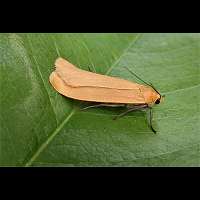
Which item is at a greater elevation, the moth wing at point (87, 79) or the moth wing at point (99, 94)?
the moth wing at point (87, 79)

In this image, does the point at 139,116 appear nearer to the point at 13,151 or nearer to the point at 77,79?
the point at 77,79

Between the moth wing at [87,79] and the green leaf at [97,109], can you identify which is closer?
the green leaf at [97,109]

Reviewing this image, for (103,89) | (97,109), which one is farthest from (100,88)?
(97,109)

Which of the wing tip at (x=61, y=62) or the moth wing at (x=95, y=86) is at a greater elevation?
the wing tip at (x=61, y=62)

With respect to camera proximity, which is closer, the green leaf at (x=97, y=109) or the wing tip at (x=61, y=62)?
the green leaf at (x=97, y=109)

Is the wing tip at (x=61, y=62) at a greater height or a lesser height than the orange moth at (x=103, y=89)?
greater

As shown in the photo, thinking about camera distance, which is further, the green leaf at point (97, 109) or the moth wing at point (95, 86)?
the moth wing at point (95, 86)
